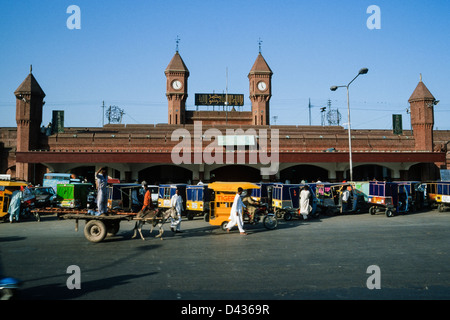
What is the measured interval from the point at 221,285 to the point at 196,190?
11.0m

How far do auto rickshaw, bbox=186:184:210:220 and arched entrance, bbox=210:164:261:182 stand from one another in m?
16.6

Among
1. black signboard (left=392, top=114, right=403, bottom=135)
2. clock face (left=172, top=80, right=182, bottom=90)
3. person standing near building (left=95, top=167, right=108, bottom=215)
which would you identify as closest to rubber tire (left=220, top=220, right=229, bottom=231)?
person standing near building (left=95, top=167, right=108, bottom=215)

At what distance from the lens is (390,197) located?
17.0 metres

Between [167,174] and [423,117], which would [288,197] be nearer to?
[167,174]

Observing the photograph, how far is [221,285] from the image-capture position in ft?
19.9

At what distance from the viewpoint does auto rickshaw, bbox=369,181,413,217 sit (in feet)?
55.5

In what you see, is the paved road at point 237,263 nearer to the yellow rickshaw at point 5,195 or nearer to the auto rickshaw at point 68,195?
→ the yellow rickshaw at point 5,195

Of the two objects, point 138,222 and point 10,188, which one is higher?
point 10,188

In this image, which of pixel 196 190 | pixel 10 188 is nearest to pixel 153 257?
pixel 196 190

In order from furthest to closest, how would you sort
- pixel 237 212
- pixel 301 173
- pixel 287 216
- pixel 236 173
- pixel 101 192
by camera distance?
pixel 301 173 < pixel 236 173 < pixel 287 216 < pixel 237 212 < pixel 101 192

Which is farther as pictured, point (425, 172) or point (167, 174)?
point (167, 174)

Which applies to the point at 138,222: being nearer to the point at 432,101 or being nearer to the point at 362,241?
the point at 362,241

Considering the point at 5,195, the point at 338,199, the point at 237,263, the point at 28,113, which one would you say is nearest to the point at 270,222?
the point at 237,263

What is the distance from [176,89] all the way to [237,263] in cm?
4501
